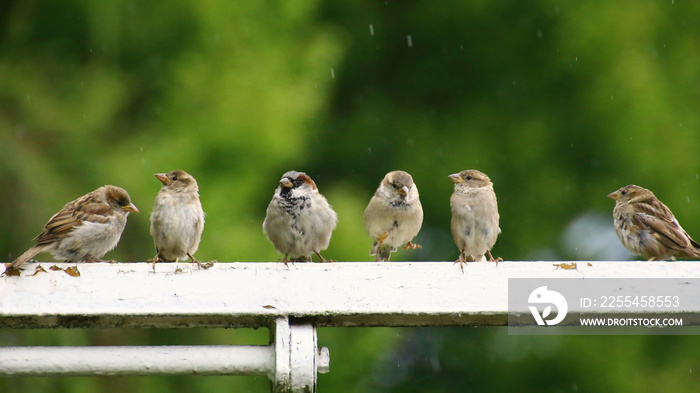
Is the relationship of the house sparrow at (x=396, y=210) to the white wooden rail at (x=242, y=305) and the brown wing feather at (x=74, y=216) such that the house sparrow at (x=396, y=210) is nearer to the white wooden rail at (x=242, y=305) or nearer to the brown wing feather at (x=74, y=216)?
the brown wing feather at (x=74, y=216)

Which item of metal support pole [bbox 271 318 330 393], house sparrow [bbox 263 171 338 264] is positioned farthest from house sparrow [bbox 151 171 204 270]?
metal support pole [bbox 271 318 330 393]

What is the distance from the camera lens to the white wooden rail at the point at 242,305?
2.58 meters

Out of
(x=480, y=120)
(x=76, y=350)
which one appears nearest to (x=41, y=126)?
(x=76, y=350)

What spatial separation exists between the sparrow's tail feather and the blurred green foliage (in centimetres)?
193

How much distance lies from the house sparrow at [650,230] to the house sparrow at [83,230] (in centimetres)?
228

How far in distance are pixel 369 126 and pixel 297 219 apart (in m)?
6.07

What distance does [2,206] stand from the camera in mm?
5691

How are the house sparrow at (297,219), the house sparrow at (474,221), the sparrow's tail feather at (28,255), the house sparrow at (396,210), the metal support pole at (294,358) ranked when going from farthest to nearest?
the house sparrow at (396,210), the house sparrow at (474,221), the house sparrow at (297,219), the sparrow's tail feather at (28,255), the metal support pole at (294,358)

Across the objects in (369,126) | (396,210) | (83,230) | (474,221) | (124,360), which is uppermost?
(369,126)

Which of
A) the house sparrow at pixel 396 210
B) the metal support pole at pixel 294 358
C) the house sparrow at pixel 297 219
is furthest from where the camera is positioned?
the house sparrow at pixel 396 210

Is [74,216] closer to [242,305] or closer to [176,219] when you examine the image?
[176,219]

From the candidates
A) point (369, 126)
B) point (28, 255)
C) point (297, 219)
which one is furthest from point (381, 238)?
point (369, 126)

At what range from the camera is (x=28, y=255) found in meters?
3.24

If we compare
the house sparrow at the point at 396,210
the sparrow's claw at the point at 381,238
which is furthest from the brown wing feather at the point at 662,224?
the sparrow's claw at the point at 381,238
